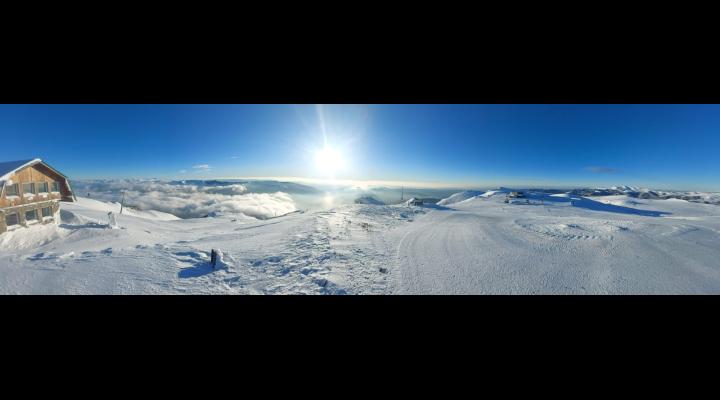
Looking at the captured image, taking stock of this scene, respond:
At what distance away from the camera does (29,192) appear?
5.97 m

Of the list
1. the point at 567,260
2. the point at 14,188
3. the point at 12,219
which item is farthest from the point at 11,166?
the point at 567,260

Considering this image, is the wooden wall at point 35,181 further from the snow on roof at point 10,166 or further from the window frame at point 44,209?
the window frame at point 44,209

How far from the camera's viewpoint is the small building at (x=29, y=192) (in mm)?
5418

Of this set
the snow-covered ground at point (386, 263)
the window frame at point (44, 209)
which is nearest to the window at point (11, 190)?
the window frame at point (44, 209)

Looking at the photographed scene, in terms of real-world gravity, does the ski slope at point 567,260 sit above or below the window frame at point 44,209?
below

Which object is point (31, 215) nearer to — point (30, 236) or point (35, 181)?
point (35, 181)

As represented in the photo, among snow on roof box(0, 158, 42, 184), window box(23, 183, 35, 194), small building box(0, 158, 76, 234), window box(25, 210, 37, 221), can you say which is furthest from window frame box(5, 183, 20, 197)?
window box(25, 210, 37, 221)

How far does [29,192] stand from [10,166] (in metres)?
0.92

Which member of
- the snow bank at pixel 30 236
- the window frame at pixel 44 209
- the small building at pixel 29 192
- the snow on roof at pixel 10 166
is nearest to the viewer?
the snow bank at pixel 30 236

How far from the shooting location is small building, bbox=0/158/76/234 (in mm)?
5418

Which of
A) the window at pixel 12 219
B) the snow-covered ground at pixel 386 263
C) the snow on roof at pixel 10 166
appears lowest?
the snow-covered ground at pixel 386 263

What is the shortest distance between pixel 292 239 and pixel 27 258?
530 cm

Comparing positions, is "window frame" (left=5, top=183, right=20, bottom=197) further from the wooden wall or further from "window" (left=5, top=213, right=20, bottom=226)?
"window" (left=5, top=213, right=20, bottom=226)
